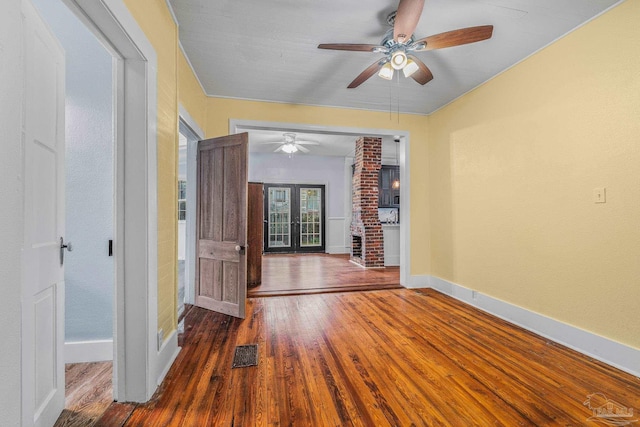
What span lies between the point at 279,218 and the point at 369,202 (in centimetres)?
305

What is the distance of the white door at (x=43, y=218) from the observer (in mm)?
1229

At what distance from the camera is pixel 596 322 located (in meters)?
2.17

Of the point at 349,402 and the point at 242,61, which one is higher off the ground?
the point at 242,61

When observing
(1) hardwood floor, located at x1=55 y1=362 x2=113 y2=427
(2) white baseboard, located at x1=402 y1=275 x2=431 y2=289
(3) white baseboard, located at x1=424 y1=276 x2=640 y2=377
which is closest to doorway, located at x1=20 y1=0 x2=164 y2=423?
(1) hardwood floor, located at x1=55 y1=362 x2=113 y2=427

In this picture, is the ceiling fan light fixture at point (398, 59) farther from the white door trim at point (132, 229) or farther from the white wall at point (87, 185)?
the white wall at point (87, 185)

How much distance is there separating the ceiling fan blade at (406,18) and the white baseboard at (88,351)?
321 cm

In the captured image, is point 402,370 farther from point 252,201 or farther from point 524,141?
point 252,201

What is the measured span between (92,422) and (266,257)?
18.8ft

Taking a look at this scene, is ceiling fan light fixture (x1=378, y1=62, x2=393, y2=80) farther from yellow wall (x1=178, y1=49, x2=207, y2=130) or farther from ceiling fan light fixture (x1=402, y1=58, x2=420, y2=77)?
yellow wall (x1=178, y1=49, x2=207, y2=130)

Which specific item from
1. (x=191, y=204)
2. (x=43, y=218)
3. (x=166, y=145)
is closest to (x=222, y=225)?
(x=191, y=204)

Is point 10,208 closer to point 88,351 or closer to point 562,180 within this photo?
point 88,351

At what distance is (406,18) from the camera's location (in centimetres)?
182

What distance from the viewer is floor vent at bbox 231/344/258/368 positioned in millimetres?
2068

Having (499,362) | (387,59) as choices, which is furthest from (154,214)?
(499,362)
